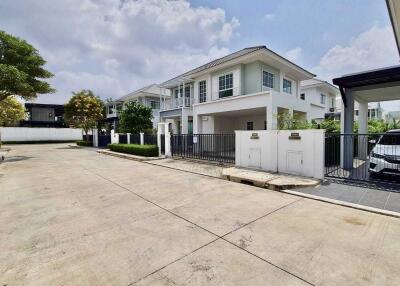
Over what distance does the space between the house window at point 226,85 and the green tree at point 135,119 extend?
7650 mm

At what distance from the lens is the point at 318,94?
75.8 feet

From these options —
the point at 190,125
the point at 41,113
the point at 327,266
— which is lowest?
the point at 327,266

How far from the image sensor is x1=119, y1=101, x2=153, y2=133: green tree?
19.6 metres

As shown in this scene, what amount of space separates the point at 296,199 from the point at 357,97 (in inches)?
336

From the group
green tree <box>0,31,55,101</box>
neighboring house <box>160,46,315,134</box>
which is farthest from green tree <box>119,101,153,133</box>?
green tree <box>0,31,55,101</box>

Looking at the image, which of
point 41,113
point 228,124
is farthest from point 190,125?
point 41,113

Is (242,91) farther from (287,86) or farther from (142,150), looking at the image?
(142,150)

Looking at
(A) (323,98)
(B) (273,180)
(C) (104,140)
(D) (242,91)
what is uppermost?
(A) (323,98)

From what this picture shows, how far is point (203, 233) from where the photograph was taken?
11.9ft

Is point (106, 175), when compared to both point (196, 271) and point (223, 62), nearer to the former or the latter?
point (196, 271)

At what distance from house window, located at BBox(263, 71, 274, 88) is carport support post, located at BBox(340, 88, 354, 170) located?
6.06 metres

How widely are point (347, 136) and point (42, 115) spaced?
5370cm

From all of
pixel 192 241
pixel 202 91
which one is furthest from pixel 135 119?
pixel 192 241

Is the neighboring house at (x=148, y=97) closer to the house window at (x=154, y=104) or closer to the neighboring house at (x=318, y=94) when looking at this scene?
the house window at (x=154, y=104)
